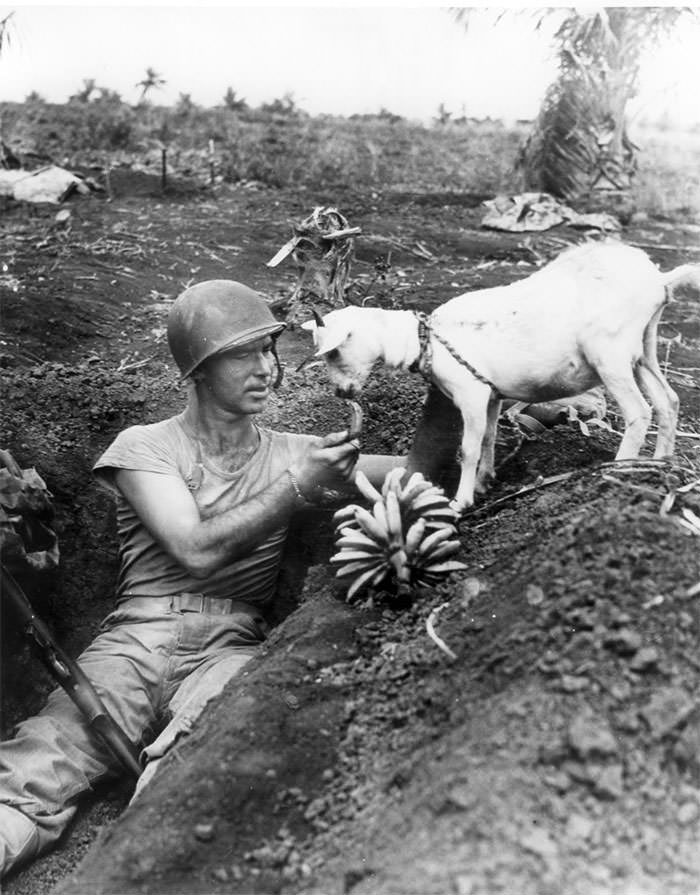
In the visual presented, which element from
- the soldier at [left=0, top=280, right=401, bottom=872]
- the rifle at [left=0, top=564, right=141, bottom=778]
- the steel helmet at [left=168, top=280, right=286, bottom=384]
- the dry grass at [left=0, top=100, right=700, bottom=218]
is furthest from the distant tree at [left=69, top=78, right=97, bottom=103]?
the rifle at [left=0, top=564, right=141, bottom=778]

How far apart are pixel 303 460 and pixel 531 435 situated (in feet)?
3.48

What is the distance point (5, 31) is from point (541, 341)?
11.4 ft

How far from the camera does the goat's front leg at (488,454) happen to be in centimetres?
291

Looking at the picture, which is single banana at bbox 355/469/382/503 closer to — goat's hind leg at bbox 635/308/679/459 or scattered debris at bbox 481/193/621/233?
goat's hind leg at bbox 635/308/679/459

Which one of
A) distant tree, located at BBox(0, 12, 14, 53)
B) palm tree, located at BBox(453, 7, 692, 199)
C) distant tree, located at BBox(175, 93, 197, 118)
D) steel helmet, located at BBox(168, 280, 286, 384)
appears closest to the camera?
steel helmet, located at BBox(168, 280, 286, 384)

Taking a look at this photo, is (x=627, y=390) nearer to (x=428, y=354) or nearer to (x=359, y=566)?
(x=428, y=354)

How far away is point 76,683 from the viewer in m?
2.88

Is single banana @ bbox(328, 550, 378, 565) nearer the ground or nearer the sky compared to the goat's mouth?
nearer the ground

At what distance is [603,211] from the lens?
826 centimetres

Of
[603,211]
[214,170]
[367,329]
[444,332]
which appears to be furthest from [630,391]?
[214,170]

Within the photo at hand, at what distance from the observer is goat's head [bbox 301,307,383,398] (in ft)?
8.46

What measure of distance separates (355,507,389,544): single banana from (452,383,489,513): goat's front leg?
37 cm

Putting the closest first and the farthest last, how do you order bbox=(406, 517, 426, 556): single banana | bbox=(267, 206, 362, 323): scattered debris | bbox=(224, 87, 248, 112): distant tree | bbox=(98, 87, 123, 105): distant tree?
bbox=(406, 517, 426, 556): single banana
bbox=(267, 206, 362, 323): scattered debris
bbox=(98, 87, 123, 105): distant tree
bbox=(224, 87, 248, 112): distant tree

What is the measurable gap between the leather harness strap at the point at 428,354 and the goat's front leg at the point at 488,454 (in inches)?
7.0
